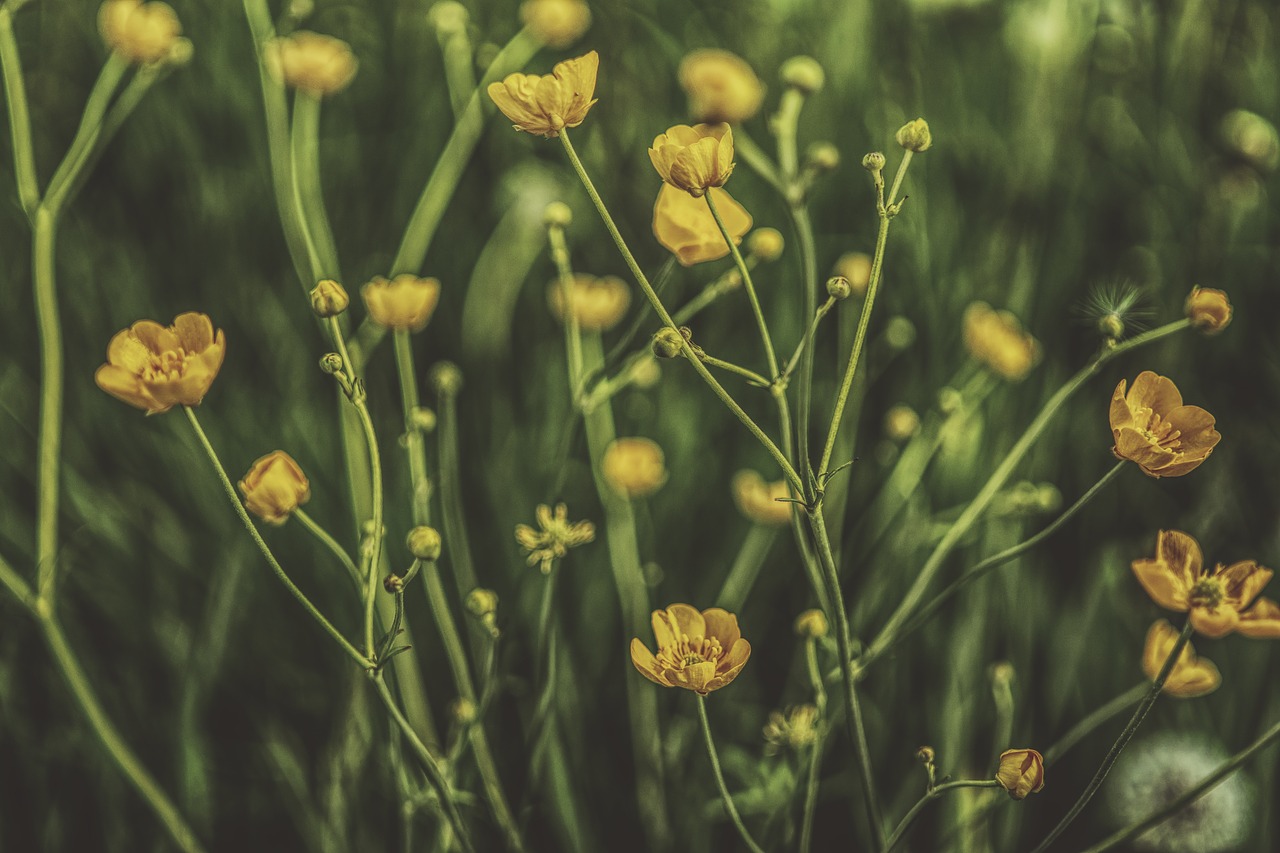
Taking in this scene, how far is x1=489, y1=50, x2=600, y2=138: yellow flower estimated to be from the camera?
534 mm

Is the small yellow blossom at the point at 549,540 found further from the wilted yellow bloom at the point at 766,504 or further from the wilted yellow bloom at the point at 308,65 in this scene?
the wilted yellow bloom at the point at 308,65

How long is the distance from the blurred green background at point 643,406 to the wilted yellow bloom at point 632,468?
128 millimetres

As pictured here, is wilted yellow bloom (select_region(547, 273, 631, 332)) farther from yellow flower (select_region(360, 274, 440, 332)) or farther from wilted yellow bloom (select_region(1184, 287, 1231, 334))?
wilted yellow bloom (select_region(1184, 287, 1231, 334))

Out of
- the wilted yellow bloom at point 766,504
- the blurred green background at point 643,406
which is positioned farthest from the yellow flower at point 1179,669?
the wilted yellow bloom at point 766,504

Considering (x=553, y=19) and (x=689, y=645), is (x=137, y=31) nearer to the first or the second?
(x=553, y=19)

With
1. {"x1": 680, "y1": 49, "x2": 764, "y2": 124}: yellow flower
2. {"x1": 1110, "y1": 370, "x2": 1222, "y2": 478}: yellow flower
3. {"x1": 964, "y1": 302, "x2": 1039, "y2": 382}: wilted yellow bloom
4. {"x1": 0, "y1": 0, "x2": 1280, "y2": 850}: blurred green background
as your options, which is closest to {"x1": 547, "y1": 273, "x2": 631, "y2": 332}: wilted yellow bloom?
{"x1": 0, "y1": 0, "x2": 1280, "y2": 850}: blurred green background

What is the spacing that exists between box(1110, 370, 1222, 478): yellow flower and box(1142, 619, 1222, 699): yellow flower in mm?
112

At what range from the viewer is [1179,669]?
63 centimetres

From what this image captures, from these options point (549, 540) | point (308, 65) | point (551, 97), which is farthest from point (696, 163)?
point (308, 65)

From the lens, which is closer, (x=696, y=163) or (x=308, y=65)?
(x=696, y=163)

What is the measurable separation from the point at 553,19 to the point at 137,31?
49cm

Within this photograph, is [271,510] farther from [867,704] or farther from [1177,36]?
[1177,36]

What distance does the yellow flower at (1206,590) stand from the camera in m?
0.53

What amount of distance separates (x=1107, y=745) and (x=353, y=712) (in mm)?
750
